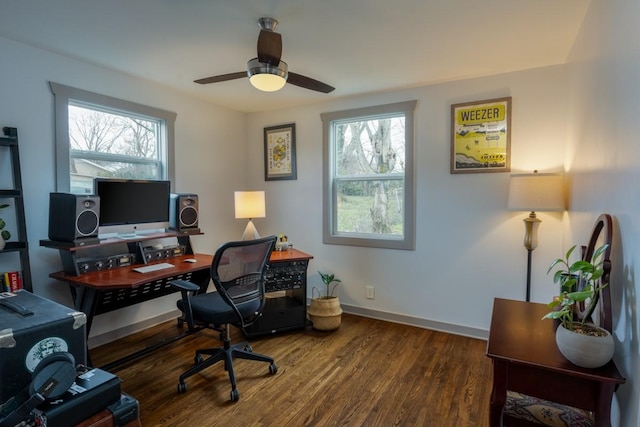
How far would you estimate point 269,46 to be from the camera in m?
1.91

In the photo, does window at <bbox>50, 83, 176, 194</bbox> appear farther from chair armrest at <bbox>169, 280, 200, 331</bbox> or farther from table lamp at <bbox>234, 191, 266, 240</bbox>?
chair armrest at <bbox>169, 280, 200, 331</bbox>

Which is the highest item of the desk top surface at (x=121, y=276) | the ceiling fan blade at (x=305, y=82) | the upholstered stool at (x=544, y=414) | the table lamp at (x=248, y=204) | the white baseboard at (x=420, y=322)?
the ceiling fan blade at (x=305, y=82)

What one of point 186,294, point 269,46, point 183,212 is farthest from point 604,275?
point 183,212

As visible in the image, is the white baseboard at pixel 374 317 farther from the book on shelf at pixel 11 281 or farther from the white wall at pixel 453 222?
the book on shelf at pixel 11 281

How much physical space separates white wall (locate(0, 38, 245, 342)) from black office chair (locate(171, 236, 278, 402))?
109cm

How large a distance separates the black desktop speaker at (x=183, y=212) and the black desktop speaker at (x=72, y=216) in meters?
0.73

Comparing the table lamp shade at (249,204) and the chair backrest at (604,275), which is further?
the table lamp shade at (249,204)

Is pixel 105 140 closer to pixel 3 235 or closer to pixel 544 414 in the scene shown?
pixel 3 235

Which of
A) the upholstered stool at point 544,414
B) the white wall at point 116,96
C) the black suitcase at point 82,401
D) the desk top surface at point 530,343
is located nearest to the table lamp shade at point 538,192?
the desk top surface at point 530,343

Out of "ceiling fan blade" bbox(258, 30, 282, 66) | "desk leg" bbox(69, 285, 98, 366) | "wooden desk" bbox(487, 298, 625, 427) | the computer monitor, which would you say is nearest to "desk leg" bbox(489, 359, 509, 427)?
"wooden desk" bbox(487, 298, 625, 427)

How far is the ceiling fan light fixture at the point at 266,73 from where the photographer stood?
1.97 m

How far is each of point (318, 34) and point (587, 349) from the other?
7.00 ft

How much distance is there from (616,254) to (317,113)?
118 inches

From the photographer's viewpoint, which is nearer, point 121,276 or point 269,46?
point 269,46
